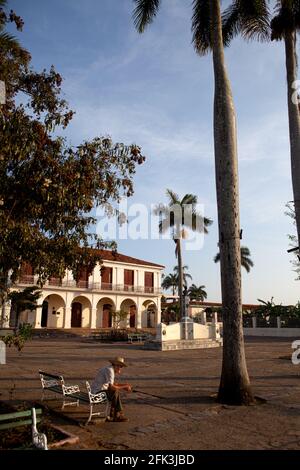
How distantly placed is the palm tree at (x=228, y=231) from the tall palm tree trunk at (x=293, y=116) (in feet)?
12.9

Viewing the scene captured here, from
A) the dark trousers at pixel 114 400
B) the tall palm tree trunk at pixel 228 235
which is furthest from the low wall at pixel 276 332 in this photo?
the dark trousers at pixel 114 400

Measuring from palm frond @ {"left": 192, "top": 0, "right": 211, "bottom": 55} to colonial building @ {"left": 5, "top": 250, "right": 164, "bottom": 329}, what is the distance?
2713 centimetres

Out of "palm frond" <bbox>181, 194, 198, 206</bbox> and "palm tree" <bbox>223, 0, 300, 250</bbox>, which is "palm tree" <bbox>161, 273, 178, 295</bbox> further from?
"palm tree" <bbox>223, 0, 300, 250</bbox>

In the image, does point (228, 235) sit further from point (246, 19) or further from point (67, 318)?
point (67, 318)

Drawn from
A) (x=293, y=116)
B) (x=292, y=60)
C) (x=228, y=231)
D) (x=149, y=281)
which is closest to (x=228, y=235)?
(x=228, y=231)

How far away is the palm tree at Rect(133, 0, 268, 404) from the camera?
8.22 meters

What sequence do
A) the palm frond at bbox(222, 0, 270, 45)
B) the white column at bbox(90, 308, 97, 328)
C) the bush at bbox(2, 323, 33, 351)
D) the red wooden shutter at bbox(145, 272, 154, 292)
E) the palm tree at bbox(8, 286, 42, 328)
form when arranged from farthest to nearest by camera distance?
1. the red wooden shutter at bbox(145, 272, 154, 292)
2. the white column at bbox(90, 308, 97, 328)
3. the palm tree at bbox(8, 286, 42, 328)
4. the palm frond at bbox(222, 0, 270, 45)
5. the bush at bbox(2, 323, 33, 351)

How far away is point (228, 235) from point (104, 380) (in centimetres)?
393

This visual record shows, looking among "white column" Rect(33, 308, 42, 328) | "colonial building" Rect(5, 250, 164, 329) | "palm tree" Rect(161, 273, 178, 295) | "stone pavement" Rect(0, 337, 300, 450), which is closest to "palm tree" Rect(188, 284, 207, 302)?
"palm tree" Rect(161, 273, 178, 295)

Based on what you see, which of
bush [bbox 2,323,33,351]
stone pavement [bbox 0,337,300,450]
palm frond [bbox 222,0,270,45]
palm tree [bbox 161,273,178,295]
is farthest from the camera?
palm tree [bbox 161,273,178,295]

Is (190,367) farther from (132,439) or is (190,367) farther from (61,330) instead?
(61,330)

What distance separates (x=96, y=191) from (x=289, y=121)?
8508 millimetres
